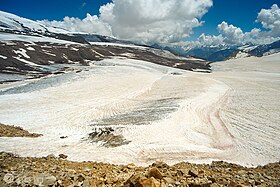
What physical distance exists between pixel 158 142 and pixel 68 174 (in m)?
10.5

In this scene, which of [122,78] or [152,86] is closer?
[152,86]

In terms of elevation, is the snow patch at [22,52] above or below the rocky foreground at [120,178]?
above

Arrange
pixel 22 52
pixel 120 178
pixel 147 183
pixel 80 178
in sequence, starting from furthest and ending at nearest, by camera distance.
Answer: pixel 22 52
pixel 120 178
pixel 80 178
pixel 147 183

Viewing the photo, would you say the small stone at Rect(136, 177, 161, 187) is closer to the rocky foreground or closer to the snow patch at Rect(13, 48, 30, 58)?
the rocky foreground

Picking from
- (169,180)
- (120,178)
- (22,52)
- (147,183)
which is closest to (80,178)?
(120,178)

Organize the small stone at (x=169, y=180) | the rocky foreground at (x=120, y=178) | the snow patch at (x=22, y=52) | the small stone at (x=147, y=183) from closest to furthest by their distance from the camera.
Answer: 1. the small stone at (x=147, y=183)
2. the rocky foreground at (x=120, y=178)
3. the small stone at (x=169, y=180)
4. the snow patch at (x=22, y=52)

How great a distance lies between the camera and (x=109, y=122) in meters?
24.8

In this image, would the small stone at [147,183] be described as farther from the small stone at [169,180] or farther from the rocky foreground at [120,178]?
the small stone at [169,180]

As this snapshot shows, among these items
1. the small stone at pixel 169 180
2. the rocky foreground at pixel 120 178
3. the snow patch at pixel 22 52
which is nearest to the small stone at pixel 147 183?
the rocky foreground at pixel 120 178

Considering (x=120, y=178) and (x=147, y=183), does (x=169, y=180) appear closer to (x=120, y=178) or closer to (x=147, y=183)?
(x=147, y=183)

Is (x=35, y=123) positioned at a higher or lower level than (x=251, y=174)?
lower

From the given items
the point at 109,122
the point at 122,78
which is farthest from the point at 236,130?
the point at 122,78

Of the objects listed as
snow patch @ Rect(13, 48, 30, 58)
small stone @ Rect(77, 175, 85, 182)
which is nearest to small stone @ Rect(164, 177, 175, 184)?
small stone @ Rect(77, 175, 85, 182)

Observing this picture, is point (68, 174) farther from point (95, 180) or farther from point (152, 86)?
point (152, 86)
